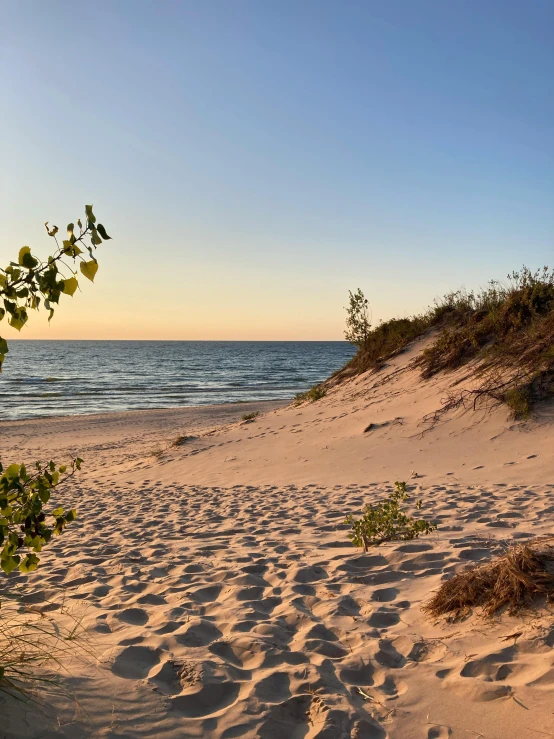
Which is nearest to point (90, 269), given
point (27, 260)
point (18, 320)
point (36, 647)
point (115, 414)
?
point (27, 260)

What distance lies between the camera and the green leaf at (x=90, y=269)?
209 cm

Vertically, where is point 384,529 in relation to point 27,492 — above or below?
below

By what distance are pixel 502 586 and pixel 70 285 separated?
10.0 feet

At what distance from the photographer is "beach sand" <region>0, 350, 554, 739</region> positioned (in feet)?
8.55

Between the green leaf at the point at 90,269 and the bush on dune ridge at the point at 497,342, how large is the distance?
9.44 meters

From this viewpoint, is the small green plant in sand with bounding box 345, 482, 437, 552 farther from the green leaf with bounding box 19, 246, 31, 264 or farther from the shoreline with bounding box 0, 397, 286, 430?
the shoreline with bounding box 0, 397, 286, 430

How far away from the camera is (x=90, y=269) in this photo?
2.10 m

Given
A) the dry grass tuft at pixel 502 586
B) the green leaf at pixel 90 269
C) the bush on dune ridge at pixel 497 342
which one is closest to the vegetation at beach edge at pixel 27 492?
the green leaf at pixel 90 269

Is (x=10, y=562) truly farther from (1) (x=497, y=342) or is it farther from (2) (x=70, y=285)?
(1) (x=497, y=342)

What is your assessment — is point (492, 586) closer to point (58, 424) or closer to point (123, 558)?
point (123, 558)

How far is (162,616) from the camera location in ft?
12.6

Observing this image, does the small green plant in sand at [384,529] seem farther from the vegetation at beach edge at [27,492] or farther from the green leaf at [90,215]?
the green leaf at [90,215]

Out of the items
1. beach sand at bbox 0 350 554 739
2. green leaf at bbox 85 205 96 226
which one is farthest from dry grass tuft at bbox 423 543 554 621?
green leaf at bbox 85 205 96 226

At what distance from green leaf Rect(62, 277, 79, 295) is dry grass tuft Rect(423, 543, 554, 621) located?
2.98 m
